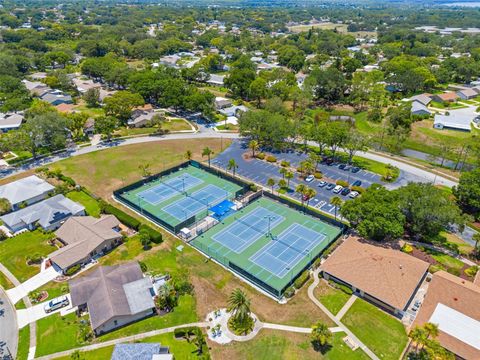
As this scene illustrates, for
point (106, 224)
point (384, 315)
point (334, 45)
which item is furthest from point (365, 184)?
point (334, 45)

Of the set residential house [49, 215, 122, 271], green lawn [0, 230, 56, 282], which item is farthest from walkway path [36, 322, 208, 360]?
green lawn [0, 230, 56, 282]

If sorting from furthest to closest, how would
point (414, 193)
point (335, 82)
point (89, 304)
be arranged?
1. point (335, 82)
2. point (414, 193)
3. point (89, 304)

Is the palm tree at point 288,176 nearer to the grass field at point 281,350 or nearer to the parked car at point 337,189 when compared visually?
the parked car at point 337,189

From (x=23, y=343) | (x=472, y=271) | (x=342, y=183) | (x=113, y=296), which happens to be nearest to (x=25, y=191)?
(x=23, y=343)

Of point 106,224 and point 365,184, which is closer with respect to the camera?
point 106,224

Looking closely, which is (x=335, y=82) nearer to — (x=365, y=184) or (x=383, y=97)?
(x=383, y=97)

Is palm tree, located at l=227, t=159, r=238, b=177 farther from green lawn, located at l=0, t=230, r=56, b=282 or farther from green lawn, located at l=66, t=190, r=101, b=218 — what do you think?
green lawn, located at l=0, t=230, r=56, b=282
